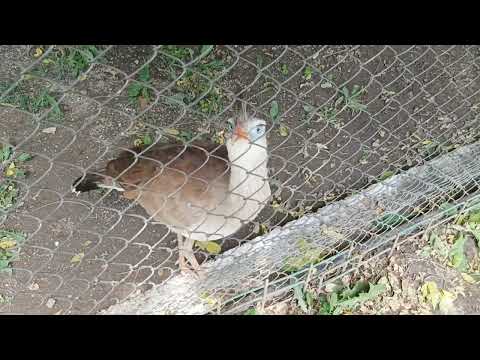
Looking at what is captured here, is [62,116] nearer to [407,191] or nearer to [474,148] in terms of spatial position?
[407,191]

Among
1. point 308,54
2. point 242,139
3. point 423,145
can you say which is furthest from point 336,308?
point 308,54

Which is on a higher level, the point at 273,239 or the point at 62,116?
the point at 62,116

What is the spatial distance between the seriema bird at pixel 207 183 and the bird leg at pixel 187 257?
0.27 m

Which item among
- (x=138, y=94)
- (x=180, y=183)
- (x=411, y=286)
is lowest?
(x=411, y=286)

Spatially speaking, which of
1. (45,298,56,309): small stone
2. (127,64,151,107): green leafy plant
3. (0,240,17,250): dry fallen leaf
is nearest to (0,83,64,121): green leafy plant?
(127,64,151,107): green leafy plant

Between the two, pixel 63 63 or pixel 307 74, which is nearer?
pixel 63 63

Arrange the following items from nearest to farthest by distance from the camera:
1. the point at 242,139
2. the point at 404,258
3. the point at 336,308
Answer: the point at 242,139 < the point at 336,308 < the point at 404,258

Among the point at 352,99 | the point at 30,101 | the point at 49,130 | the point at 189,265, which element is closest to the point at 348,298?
the point at 189,265

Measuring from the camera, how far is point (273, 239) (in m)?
2.96

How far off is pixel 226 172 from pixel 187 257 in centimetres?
77

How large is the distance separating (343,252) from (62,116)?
2.19 meters

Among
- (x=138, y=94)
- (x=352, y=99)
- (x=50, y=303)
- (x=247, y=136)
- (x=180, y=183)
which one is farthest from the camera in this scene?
(x=352, y=99)

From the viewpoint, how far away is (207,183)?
8.00ft

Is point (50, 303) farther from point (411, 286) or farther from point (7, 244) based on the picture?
point (411, 286)
